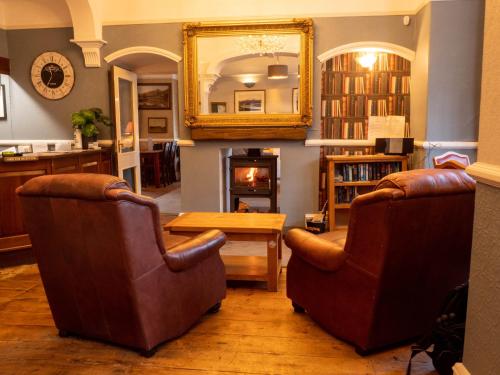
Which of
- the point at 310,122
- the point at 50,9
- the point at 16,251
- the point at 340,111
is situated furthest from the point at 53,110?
the point at 340,111

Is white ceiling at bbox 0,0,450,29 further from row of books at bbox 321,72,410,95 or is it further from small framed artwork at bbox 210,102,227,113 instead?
small framed artwork at bbox 210,102,227,113

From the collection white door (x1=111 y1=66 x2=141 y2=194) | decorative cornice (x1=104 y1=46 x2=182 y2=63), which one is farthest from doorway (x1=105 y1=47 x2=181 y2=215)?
decorative cornice (x1=104 y1=46 x2=182 y2=63)

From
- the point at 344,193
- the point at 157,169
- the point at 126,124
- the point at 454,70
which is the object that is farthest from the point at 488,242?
the point at 157,169

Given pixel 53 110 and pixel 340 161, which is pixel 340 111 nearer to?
pixel 340 161

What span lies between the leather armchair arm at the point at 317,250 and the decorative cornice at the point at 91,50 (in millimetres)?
3859

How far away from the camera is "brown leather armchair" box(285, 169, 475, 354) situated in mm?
2238

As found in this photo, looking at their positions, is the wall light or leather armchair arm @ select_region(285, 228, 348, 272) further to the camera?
the wall light

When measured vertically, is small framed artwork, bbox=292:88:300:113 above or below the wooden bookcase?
above

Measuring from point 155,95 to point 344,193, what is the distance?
671 cm

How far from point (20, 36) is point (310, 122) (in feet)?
12.6

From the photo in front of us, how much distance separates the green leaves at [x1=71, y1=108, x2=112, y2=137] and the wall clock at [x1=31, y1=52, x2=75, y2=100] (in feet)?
1.31

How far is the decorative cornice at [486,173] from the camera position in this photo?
1648 mm

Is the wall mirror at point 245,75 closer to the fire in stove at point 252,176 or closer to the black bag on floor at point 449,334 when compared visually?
the fire in stove at point 252,176

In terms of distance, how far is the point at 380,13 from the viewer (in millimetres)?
5117
